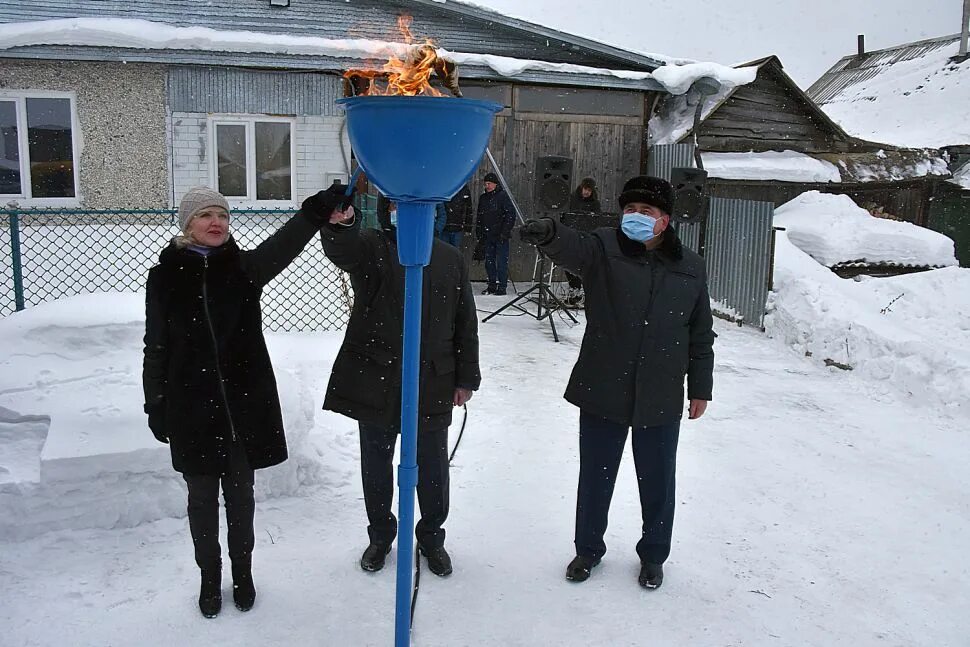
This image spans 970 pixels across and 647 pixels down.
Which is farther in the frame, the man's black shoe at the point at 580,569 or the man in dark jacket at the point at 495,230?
the man in dark jacket at the point at 495,230

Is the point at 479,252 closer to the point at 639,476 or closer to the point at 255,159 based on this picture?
the point at 255,159

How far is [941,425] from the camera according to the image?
573 centimetres

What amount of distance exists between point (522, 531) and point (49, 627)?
6.97ft

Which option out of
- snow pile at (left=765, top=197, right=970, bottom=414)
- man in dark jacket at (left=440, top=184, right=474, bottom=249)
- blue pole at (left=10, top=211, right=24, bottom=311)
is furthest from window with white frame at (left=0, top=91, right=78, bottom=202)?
snow pile at (left=765, top=197, right=970, bottom=414)

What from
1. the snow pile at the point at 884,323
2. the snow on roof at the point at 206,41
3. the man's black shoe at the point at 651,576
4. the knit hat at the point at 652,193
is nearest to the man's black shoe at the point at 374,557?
the man's black shoe at the point at 651,576

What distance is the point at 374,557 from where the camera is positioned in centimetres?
337

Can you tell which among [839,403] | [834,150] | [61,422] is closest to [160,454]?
[61,422]

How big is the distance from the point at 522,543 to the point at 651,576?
68cm

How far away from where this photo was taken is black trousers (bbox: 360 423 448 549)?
3270 mm

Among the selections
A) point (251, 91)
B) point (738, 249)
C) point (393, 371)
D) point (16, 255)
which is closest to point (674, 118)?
point (738, 249)

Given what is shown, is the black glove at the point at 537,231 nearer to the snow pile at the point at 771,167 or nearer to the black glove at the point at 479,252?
the black glove at the point at 479,252

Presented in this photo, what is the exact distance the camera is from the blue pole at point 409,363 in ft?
7.68

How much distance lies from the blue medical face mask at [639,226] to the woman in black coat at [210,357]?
1.34 m

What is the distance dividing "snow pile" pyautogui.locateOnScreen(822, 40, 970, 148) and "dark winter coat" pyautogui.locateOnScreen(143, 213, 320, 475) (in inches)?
705
